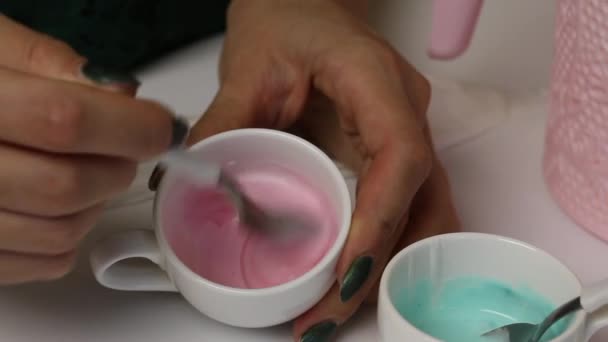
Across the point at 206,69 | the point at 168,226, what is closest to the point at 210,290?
the point at 168,226

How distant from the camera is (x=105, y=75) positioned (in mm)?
355

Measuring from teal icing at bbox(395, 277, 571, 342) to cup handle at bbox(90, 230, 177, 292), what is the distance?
0.12 meters

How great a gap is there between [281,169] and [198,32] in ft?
0.77

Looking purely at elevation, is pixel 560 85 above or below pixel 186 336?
above

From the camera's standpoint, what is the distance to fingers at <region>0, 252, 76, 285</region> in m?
0.39

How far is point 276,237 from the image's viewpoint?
44 cm

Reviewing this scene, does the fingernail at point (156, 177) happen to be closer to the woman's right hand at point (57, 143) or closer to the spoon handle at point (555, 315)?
the woman's right hand at point (57, 143)

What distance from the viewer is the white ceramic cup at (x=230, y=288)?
0.39 meters

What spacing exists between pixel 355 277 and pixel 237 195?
0.07 metres

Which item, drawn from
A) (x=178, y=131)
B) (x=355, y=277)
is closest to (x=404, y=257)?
(x=355, y=277)

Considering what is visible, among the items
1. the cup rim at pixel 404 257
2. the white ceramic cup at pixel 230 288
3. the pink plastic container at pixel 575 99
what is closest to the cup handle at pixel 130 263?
the white ceramic cup at pixel 230 288

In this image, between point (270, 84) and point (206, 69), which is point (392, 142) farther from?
point (206, 69)

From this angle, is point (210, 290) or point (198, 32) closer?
point (210, 290)

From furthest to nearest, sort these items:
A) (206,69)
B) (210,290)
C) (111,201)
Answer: (206,69) → (111,201) → (210,290)
